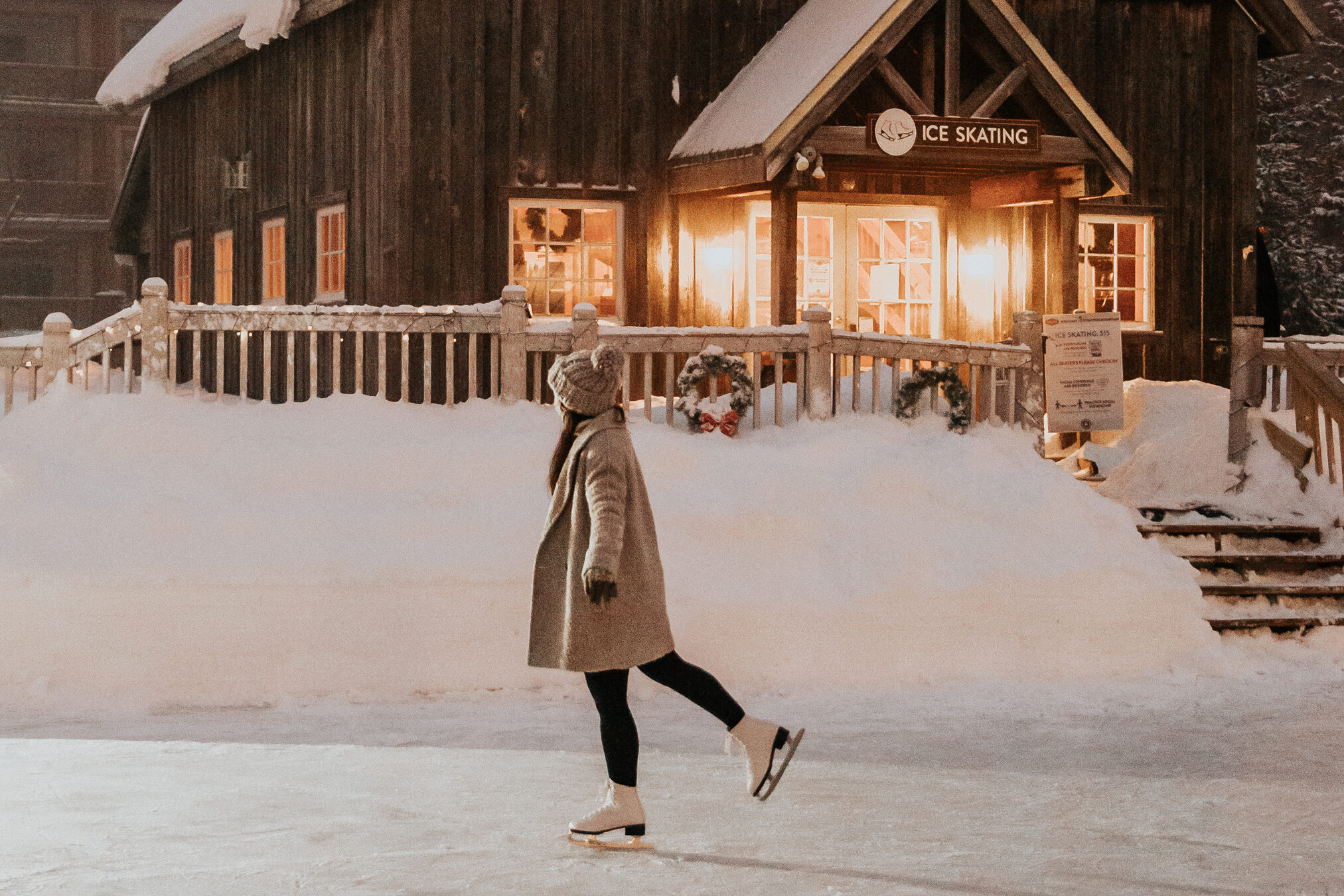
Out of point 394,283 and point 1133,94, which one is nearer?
point 394,283

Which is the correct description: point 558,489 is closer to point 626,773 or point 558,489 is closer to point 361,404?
point 626,773

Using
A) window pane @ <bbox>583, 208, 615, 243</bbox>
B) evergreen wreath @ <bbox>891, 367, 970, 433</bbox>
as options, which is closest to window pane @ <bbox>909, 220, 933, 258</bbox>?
window pane @ <bbox>583, 208, 615, 243</bbox>

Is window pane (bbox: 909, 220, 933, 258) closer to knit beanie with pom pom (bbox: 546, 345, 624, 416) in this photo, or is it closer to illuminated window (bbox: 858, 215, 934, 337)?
illuminated window (bbox: 858, 215, 934, 337)

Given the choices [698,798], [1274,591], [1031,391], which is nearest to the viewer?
[698,798]

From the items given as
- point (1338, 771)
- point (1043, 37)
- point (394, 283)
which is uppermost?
point (1043, 37)

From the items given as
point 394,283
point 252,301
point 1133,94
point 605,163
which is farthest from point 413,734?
point 1133,94

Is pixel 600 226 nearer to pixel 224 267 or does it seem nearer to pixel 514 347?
pixel 514 347

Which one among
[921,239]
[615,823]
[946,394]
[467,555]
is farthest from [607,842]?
[921,239]

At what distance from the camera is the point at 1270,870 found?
551 centimetres

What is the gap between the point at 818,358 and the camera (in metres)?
12.2

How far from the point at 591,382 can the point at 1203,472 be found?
880 centimetres

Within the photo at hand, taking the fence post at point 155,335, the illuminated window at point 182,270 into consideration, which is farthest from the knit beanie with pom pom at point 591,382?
the illuminated window at point 182,270

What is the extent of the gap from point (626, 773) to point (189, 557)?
4.62 meters

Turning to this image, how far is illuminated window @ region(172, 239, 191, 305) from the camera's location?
21000mm
